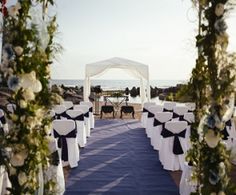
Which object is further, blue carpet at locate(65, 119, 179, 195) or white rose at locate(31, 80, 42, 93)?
blue carpet at locate(65, 119, 179, 195)

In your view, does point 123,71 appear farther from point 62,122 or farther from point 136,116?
point 62,122

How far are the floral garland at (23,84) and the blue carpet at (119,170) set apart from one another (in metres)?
2.76

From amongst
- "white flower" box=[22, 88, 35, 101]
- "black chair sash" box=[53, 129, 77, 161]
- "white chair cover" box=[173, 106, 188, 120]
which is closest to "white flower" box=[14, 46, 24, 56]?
"white flower" box=[22, 88, 35, 101]

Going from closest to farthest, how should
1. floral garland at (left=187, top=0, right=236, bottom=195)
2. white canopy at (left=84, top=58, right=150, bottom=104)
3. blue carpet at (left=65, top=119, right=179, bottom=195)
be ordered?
1. floral garland at (left=187, top=0, right=236, bottom=195)
2. blue carpet at (left=65, top=119, right=179, bottom=195)
3. white canopy at (left=84, top=58, right=150, bottom=104)

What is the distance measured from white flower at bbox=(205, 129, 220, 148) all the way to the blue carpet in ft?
9.53

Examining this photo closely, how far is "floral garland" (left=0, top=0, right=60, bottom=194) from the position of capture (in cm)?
300

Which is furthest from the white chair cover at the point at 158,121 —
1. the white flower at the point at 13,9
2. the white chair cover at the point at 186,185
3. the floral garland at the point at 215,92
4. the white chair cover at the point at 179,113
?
the white flower at the point at 13,9

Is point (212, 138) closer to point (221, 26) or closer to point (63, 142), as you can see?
point (221, 26)

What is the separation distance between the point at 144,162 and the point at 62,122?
6.11 feet

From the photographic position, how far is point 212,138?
10.2 feet

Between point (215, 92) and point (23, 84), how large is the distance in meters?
1.52

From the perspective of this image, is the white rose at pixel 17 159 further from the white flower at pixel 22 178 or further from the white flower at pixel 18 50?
the white flower at pixel 18 50

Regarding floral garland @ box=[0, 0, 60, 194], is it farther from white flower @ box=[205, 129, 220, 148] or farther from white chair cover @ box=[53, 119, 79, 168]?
white chair cover @ box=[53, 119, 79, 168]

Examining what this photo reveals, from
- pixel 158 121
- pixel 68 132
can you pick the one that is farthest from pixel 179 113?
pixel 68 132
